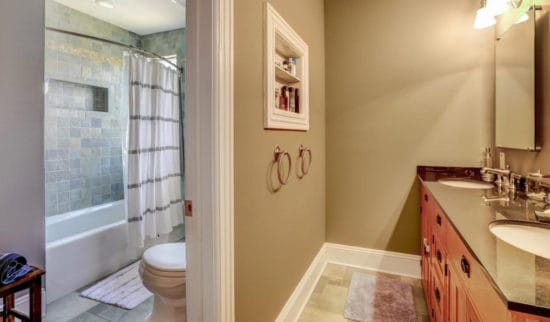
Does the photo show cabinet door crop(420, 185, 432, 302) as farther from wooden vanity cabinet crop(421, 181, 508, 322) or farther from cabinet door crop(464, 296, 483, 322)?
cabinet door crop(464, 296, 483, 322)

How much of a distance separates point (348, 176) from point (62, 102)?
9.58 feet

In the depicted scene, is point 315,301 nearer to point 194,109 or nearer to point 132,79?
point 194,109

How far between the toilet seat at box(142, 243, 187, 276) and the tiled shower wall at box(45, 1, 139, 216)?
5.47 feet

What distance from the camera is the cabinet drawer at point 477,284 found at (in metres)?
0.59

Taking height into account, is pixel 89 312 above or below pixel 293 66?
below

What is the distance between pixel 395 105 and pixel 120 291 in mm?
2707

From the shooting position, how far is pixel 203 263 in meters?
1.04

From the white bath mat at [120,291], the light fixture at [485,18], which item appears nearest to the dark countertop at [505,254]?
the light fixture at [485,18]

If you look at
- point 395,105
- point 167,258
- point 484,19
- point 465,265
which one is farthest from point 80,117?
point 484,19

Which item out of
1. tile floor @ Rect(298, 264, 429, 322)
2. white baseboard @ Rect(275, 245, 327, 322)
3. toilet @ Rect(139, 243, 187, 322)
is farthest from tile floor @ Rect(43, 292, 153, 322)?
tile floor @ Rect(298, 264, 429, 322)

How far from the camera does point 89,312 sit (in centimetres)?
181

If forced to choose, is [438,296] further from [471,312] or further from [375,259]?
[375,259]

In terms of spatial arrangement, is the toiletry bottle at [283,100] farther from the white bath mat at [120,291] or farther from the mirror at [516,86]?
the white bath mat at [120,291]

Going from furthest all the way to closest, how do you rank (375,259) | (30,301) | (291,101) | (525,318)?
(375,259), (291,101), (30,301), (525,318)
